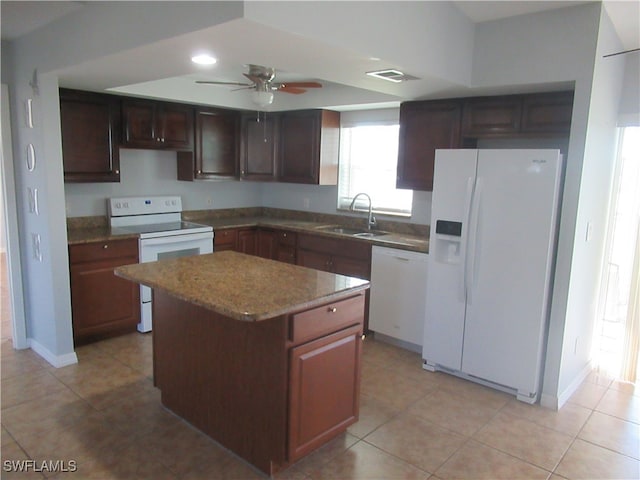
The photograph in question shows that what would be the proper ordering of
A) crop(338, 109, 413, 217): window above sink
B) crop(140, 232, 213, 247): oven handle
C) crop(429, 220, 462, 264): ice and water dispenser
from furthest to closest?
crop(338, 109, 413, 217): window above sink < crop(140, 232, 213, 247): oven handle < crop(429, 220, 462, 264): ice and water dispenser

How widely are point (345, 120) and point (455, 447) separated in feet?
11.3

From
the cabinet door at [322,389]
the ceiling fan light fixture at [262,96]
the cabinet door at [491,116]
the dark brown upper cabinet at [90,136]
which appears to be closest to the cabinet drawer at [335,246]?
the cabinet door at [491,116]

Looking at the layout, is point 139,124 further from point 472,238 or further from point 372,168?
point 472,238

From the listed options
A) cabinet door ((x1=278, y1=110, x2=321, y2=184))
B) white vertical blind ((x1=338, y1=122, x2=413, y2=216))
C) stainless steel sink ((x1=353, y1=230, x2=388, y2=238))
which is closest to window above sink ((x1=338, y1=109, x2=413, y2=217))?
white vertical blind ((x1=338, y1=122, x2=413, y2=216))

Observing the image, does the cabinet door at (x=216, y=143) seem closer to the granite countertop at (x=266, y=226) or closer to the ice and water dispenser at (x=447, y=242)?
the granite countertop at (x=266, y=226)

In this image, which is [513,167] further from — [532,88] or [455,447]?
[455,447]

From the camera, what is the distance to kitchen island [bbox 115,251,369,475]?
7.29ft

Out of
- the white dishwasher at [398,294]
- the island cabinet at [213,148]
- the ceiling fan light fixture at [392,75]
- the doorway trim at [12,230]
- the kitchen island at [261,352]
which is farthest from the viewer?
the island cabinet at [213,148]

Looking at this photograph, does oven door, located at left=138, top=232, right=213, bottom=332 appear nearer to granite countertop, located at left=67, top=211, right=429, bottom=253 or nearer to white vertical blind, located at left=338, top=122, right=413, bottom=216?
granite countertop, located at left=67, top=211, right=429, bottom=253

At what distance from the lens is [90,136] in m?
4.03

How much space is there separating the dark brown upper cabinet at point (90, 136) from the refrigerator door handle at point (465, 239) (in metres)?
3.07

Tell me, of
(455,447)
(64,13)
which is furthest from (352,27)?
(455,447)

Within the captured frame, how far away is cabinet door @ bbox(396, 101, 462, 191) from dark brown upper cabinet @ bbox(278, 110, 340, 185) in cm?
101

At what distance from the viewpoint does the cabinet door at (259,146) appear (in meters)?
5.21
